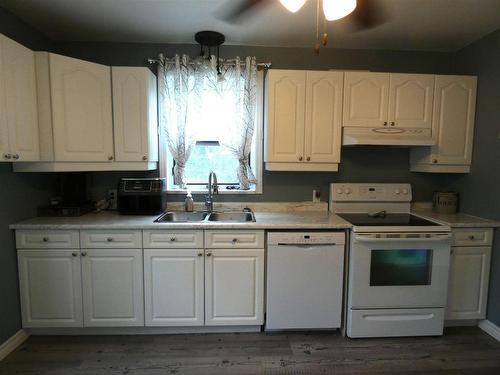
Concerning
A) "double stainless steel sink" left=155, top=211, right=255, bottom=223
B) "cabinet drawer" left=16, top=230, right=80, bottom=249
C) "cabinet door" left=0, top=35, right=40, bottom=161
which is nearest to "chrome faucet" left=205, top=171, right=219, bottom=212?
"double stainless steel sink" left=155, top=211, right=255, bottom=223

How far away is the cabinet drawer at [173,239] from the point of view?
216 cm

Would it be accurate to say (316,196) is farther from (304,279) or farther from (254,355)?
(254,355)

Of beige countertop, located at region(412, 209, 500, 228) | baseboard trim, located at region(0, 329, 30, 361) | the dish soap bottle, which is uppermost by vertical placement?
the dish soap bottle

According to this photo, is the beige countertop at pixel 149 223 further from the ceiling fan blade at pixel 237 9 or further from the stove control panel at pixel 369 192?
the ceiling fan blade at pixel 237 9

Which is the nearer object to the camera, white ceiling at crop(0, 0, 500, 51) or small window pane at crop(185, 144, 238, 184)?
white ceiling at crop(0, 0, 500, 51)

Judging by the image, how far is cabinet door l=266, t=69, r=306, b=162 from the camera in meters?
2.40

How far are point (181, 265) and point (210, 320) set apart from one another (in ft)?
1.67

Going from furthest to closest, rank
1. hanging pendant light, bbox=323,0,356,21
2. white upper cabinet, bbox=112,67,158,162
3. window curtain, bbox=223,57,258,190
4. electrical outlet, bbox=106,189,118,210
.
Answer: electrical outlet, bbox=106,189,118,210 → window curtain, bbox=223,57,258,190 → white upper cabinet, bbox=112,67,158,162 → hanging pendant light, bbox=323,0,356,21

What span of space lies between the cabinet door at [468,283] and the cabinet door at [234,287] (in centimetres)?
162

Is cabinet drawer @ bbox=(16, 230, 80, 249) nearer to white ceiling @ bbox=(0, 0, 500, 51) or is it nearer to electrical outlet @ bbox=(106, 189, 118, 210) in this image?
electrical outlet @ bbox=(106, 189, 118, 210)

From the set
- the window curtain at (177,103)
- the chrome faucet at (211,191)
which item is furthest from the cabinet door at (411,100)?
the window curtain at (177,103)

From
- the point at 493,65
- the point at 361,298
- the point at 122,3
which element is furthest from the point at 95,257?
the point at 493,65

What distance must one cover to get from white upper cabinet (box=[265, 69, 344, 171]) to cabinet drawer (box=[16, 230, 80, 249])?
1.69 metres

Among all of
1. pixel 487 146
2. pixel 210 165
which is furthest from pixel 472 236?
pixel 210 165
